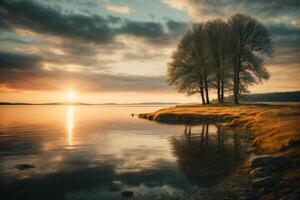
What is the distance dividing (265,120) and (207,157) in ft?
62.1

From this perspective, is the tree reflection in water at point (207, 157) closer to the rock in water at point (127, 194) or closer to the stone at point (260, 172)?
the stone at point (260, 172)

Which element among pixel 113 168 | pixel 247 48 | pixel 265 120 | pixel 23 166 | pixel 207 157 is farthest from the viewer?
pixel 247 48

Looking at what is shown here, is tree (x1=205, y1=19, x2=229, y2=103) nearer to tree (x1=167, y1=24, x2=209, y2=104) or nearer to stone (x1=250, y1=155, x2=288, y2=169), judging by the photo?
tree (x1=167, y1=24, x2=209, y2=104)

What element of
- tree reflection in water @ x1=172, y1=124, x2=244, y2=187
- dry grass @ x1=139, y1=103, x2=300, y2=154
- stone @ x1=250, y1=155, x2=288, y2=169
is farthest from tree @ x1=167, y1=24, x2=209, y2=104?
stone @ x1=250, y1=155, x2=288, y2=169

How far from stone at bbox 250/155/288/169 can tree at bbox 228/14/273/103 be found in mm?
50883

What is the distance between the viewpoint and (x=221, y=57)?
70250 mm

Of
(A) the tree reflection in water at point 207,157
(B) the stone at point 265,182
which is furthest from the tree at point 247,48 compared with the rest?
(B) the stone at point 265,182

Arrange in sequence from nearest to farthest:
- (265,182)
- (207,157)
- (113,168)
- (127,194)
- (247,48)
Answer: (127,194), (265,182), (113,168), (207,157), (247,48)

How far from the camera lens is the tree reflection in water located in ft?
54.3

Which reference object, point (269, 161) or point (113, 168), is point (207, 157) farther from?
point (113, 168)

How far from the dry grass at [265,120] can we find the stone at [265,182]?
5242 mm

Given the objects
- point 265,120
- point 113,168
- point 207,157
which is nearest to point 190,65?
point 265,120

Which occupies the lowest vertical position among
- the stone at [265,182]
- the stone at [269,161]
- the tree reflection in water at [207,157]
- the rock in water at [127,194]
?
the tree reflection in water at [207,157]

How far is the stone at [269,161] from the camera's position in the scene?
16.1 metres
